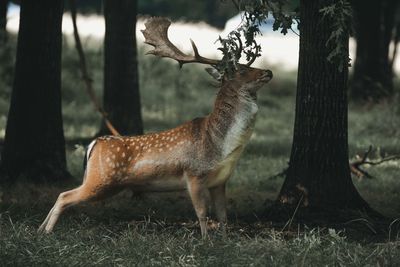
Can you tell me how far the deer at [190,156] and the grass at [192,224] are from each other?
0.33m

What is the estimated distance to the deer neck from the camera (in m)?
8.42

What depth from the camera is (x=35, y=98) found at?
36.3 ft

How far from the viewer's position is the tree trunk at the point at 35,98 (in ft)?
36.3

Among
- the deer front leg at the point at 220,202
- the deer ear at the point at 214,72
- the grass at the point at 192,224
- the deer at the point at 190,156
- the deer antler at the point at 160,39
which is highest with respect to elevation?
the deer antler at the point at 160,39

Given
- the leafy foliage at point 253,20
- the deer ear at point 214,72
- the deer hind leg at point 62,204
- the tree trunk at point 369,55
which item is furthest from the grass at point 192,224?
the tree trunk at point 369,55

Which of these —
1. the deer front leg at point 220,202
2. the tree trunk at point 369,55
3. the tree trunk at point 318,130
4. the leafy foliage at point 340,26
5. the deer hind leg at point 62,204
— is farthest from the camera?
the tree trunk at point 369,55

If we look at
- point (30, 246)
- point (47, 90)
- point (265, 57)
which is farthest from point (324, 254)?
point (265, 57)

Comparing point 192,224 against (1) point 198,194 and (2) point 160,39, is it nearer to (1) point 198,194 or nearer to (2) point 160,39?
(1) point 198,194

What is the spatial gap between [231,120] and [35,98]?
342 centimetres

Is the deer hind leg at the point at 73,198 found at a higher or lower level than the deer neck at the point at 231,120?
lower

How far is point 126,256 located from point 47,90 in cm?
422

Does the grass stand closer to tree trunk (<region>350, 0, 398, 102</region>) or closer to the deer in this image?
the deer

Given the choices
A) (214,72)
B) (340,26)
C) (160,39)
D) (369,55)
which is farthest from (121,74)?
(369,55)

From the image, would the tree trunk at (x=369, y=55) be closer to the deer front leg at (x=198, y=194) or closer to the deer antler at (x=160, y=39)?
the deer antler at (x=160, y=39)
